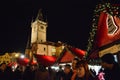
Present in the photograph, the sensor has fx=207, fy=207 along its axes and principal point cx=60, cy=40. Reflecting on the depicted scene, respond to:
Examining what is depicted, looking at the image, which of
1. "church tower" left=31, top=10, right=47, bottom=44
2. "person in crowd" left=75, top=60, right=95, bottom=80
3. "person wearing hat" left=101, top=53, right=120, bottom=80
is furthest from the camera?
"church tower" left=31, top=10, right=47, bottom=44

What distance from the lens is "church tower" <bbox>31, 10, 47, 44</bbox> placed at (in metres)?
71.6

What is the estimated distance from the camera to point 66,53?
15.8 m

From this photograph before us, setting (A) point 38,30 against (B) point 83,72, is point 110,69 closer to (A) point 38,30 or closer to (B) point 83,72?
(B) point 83,72

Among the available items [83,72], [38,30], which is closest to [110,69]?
[83,72]

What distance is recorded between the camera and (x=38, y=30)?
2862 inches

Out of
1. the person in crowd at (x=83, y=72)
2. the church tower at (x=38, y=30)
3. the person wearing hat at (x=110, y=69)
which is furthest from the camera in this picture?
the church tower at (x=38, y=30)

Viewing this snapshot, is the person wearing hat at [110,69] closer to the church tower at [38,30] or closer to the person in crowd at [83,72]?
the person in crowd at [83,72]

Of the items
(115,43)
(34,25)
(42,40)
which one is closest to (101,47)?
(115,43)

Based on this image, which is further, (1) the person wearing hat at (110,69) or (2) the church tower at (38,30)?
(2) the church tower at (38,30)

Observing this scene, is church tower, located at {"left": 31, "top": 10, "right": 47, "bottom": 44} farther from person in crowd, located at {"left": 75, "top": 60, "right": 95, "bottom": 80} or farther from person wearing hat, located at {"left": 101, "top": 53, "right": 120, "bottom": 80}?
person wearing hat, located at {"left": 101, "top": 53, "right": 120, "bottom": 80}

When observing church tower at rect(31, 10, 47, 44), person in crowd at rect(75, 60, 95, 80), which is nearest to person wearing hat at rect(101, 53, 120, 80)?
person in crowd at rect(75, 60, 95, 80)

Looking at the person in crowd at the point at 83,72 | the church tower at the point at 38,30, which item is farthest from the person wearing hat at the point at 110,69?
the church tower at the point at 38,30

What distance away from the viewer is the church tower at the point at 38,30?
71.6 metres

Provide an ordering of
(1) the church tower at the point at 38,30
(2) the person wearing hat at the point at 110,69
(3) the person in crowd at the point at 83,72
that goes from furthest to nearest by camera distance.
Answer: (1) the church tower at the point at 38,30
(3) the person in crowd at the point at 83,72
(2) the person wearing hat at the point at 110,69
